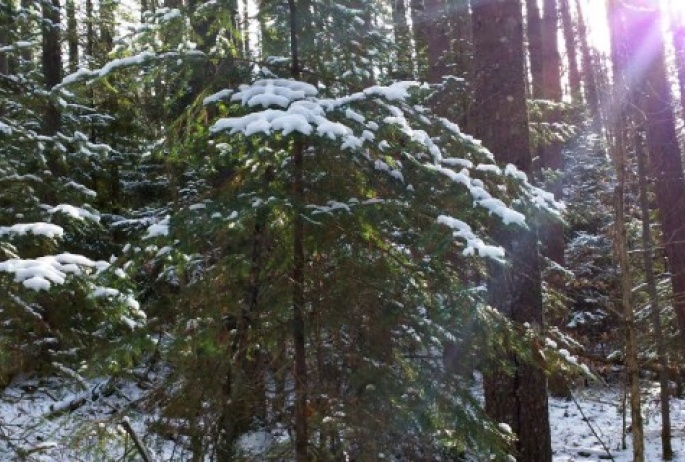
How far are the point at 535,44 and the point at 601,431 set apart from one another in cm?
874

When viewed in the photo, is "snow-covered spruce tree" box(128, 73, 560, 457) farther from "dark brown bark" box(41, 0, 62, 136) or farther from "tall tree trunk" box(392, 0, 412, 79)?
"dark brown bark" box(41, 0, 62, 136)

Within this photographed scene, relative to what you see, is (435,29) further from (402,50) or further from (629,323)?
(402,50)

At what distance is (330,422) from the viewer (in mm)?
3559

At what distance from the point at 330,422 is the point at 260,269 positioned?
98 centimetres

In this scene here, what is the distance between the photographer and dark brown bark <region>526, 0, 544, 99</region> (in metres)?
14.6

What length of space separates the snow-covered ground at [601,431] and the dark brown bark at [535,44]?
272 inches

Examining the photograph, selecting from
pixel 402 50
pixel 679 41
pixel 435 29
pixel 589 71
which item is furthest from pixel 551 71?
pixel 402 50

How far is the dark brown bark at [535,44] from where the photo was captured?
1462cm

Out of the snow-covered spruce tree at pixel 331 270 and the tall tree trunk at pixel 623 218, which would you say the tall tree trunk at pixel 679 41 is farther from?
the snow-covered spruce tree at pixel 331 270

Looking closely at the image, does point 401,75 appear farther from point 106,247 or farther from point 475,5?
point 106,247

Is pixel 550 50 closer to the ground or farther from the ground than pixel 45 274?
farther from the ground

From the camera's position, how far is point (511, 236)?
5668 mm

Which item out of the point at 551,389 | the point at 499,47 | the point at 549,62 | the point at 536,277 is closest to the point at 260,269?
the point at 536,277

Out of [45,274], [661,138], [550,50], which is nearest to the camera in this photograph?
[45,274]
